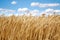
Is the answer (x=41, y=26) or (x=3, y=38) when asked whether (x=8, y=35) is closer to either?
(x=3, y=38)

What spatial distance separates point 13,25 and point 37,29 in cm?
55

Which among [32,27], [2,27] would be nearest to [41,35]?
[32,27]

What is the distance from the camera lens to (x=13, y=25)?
3.71 m

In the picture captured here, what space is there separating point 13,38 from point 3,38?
241mm

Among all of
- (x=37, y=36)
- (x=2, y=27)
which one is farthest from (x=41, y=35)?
(x=2, y=27)

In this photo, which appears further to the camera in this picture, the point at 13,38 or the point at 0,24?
the point at 0,24

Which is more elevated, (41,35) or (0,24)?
(0,24)

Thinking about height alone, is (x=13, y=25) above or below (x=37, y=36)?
above

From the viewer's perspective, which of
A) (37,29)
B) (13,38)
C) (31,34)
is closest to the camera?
(13,38)

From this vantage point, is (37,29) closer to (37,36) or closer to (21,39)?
(37,36)

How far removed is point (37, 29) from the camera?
3604mm

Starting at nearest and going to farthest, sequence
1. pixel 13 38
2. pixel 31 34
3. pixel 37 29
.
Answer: pixel 13 38 → pixel 31 34 → pixel 37 29

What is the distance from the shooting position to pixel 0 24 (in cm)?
378

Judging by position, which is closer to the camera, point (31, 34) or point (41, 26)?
point (31, 34)
